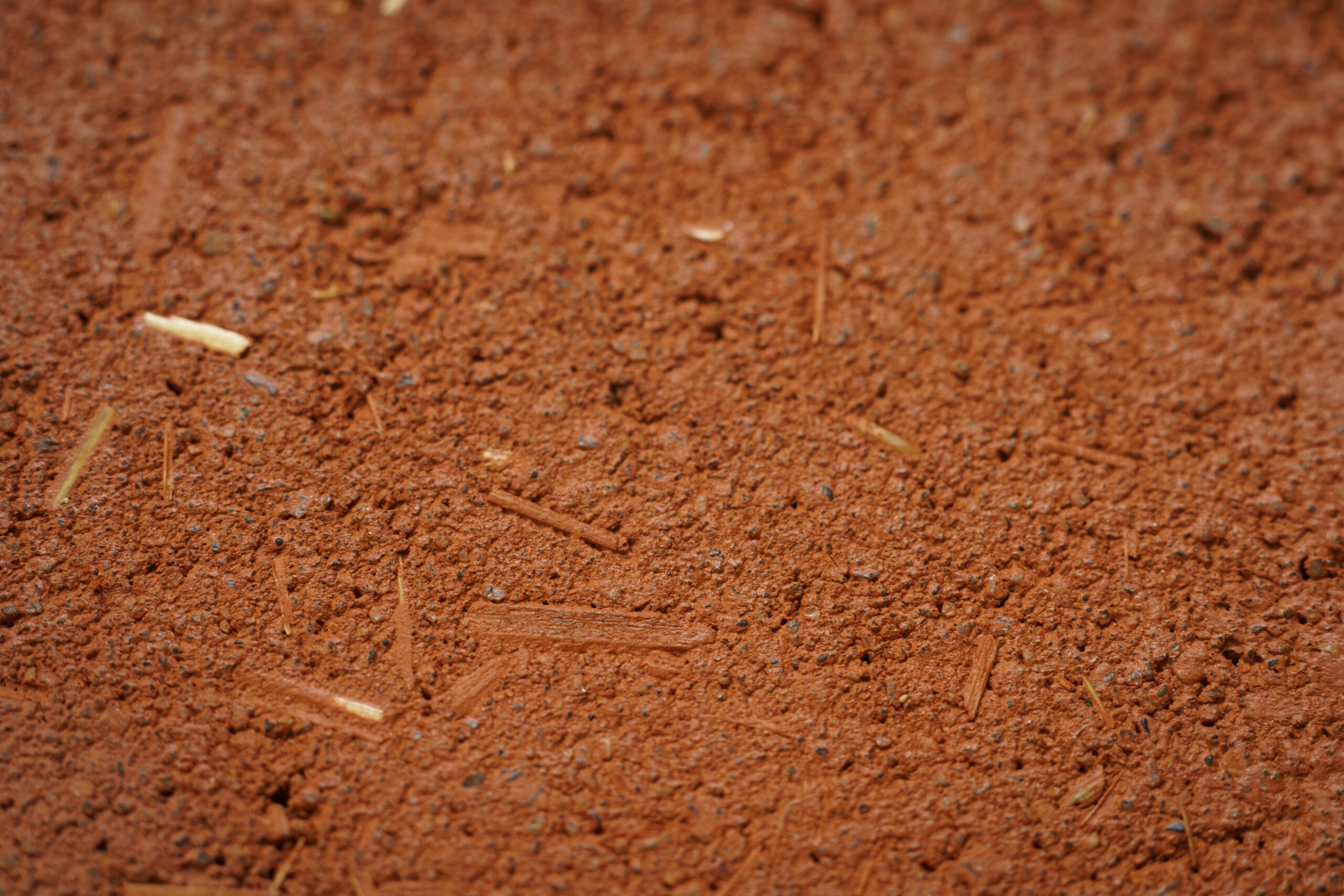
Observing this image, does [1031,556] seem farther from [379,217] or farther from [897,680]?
[379,217]

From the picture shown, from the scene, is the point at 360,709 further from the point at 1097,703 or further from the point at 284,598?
the point at 1097,703

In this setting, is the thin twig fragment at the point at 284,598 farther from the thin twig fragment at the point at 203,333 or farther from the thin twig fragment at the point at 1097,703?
the thin twig fragment at the point at 1097,703

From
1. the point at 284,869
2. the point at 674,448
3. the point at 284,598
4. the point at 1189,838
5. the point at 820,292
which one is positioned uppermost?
the point at 820,292

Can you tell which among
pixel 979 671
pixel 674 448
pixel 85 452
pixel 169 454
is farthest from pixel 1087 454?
pixel 85 452

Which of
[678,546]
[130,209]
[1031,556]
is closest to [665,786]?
[678,546]

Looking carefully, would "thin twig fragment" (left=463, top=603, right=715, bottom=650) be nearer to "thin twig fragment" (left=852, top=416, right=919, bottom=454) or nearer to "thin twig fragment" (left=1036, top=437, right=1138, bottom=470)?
"thin twig fragment" (left=852, top=416, right=919, bottom=454)
